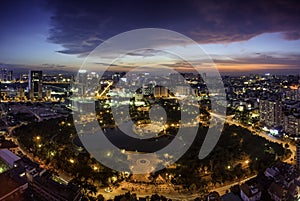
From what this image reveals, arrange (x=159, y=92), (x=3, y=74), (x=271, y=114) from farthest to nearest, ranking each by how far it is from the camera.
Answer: (x=3, y=74)
(x=159, y=92)
(x=271, y=114)

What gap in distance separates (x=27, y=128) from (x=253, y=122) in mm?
4839

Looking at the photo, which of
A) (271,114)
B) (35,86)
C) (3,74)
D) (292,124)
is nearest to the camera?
(292,124)

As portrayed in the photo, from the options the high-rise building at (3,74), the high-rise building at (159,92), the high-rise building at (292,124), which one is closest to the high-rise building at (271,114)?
the high-rise building at (292,124)

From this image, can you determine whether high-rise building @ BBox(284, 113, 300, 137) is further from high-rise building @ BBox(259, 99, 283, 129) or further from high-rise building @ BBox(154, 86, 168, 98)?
high-rise building @ BBox(154, 86, 168, 98)

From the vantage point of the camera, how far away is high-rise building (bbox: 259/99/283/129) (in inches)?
223

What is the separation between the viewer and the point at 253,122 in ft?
19.9

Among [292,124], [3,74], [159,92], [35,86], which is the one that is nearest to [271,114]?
[292,124]

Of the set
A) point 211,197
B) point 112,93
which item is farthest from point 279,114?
point 112,93

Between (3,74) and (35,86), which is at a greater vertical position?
(3,74)

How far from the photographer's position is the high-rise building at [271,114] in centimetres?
566

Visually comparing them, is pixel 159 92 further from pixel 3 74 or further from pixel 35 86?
pixel 3 74

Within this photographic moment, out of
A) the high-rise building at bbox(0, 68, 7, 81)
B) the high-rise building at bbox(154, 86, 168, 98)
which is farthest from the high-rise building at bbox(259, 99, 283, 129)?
the high-rise building at bbox(0, 68, 7, 81)

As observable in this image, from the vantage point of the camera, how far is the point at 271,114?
5840 mm

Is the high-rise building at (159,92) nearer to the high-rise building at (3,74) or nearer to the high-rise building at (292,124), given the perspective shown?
the high-rise building at (292,124)
